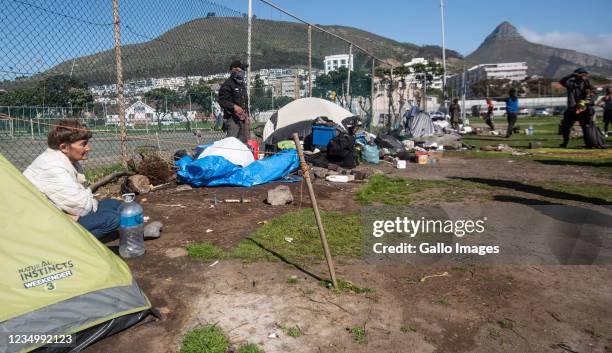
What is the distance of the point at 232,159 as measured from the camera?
24.1 ft

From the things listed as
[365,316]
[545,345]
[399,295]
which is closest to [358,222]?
[399,295]

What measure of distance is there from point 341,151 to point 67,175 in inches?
236

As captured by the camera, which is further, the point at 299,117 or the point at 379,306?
the point at 299,117

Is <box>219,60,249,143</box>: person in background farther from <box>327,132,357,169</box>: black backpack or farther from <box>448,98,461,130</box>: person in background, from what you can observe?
<box>448,98,461,130</box>: person in background

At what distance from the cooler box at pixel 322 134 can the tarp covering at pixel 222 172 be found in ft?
7.80

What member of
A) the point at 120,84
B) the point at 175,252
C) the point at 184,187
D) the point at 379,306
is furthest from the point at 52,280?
the point at 120,84

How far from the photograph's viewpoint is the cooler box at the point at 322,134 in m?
9.75

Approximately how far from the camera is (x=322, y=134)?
981 centimetres

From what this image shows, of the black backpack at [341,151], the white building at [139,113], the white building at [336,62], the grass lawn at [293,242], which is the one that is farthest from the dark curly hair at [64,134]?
the white building at [336,62]

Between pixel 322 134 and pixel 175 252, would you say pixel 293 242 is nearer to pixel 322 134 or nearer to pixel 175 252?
pixel 175 252

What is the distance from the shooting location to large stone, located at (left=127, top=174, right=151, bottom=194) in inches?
257

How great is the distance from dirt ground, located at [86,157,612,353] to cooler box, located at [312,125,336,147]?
5.68m

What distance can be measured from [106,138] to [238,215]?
3.43 m

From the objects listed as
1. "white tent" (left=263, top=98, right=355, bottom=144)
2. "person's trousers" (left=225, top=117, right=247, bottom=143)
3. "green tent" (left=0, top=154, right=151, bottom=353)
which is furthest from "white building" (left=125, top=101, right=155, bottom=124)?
"green tent" (left=0, top=154, right=151, bottom=353)
